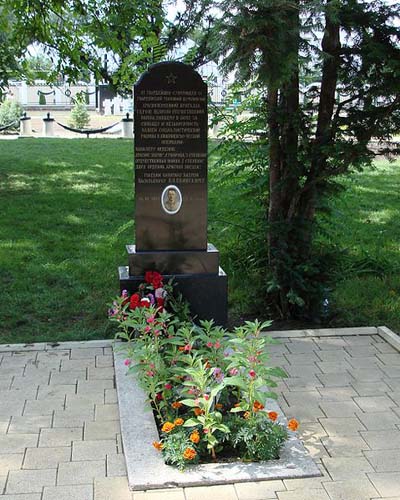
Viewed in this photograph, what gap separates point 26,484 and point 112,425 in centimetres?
83

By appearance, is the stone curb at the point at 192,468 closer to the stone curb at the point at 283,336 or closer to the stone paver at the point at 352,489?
the stone paver at the point at 352,489

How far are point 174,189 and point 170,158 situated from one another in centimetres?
27

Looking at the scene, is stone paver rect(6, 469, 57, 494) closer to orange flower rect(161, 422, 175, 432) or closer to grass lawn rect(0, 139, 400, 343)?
orange flower rect(161, 422, 175, 432)

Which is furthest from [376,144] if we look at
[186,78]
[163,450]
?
[163,450]

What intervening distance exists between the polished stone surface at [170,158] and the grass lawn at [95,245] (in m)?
1.07

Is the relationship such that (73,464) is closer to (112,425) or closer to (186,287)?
(112,425)

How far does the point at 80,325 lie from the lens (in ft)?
22.1

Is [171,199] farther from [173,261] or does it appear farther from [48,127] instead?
[48,127]

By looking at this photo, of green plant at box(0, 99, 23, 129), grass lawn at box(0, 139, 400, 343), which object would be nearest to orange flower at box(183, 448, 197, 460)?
grass lawn at box(0, 139, 400, 343)

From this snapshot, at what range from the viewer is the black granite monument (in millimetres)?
5984

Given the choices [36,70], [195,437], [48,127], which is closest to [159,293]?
[195,437]

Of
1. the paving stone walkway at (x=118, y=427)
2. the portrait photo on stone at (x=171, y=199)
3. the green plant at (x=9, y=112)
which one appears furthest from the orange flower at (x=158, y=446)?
the green plant at (x=9, y=112)

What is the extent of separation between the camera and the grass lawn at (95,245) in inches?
275

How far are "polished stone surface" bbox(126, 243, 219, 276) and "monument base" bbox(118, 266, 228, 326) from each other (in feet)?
0.21
